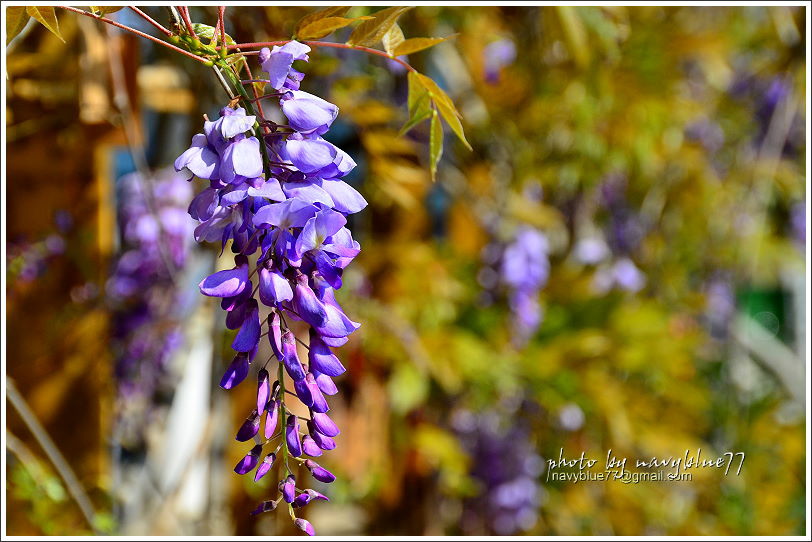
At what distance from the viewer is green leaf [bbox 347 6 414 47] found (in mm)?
635

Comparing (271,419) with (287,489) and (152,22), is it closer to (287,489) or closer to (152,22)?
(287,489)

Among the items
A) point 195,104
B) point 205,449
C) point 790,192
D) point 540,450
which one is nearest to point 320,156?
point 195,104

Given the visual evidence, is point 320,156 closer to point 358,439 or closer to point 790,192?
point 358,439

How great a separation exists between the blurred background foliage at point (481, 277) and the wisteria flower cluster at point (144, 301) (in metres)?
0.03

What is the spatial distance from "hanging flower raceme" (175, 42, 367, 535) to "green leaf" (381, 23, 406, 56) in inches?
5.5

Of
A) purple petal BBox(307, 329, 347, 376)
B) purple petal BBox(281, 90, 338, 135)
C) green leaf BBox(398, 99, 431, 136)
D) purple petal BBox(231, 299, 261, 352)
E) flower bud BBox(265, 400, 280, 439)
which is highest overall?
purple petal BBox(281, 90, 338, 135)

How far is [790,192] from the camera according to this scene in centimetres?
256

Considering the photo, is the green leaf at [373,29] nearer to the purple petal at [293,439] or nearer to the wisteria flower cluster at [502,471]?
the purple petal at [293,439]

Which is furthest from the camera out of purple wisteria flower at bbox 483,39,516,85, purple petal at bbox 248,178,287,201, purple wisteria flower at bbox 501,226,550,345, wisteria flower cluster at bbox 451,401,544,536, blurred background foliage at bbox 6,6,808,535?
wisteria flower cluster at bbox 451,401,544,536

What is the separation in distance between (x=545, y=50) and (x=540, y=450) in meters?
1.03

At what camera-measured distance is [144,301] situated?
67.4 inches

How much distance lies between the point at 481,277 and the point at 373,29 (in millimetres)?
1348

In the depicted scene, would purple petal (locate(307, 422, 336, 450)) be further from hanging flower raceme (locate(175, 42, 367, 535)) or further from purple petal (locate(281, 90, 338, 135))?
purple petal (locate(281, 90, 338, 135))

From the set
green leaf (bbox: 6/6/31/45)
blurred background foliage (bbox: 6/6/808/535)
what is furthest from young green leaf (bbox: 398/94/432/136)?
blurred background foliage (bbox: 6/6/808/535)
